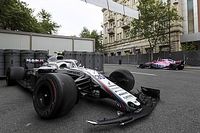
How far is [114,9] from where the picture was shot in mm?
11758

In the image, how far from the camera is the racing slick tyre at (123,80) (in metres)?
6.10

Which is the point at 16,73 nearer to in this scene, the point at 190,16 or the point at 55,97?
the point at 55,97

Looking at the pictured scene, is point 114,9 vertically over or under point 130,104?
over

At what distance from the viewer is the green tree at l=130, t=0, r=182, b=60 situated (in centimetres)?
3038

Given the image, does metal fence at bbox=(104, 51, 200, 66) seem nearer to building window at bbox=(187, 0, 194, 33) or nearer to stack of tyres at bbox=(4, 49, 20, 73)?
building window at bbox=(187, 0, 194, 33)

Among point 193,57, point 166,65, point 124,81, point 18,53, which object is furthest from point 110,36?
point 124,81

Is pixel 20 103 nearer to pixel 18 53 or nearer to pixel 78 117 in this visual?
pixel 78 117

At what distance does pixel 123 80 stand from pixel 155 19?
86.6 feet

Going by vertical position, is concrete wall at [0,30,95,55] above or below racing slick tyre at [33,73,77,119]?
above

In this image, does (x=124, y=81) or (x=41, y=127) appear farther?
(x=124, y=81)

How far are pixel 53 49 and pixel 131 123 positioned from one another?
1567 centimetres

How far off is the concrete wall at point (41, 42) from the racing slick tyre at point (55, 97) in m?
13.0

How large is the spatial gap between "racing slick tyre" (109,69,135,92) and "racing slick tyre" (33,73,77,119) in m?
2.28

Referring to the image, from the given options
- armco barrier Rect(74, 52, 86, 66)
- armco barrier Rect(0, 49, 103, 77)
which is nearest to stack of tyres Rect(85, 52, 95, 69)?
armco barrier Rect(0, 49, 103, 77)
